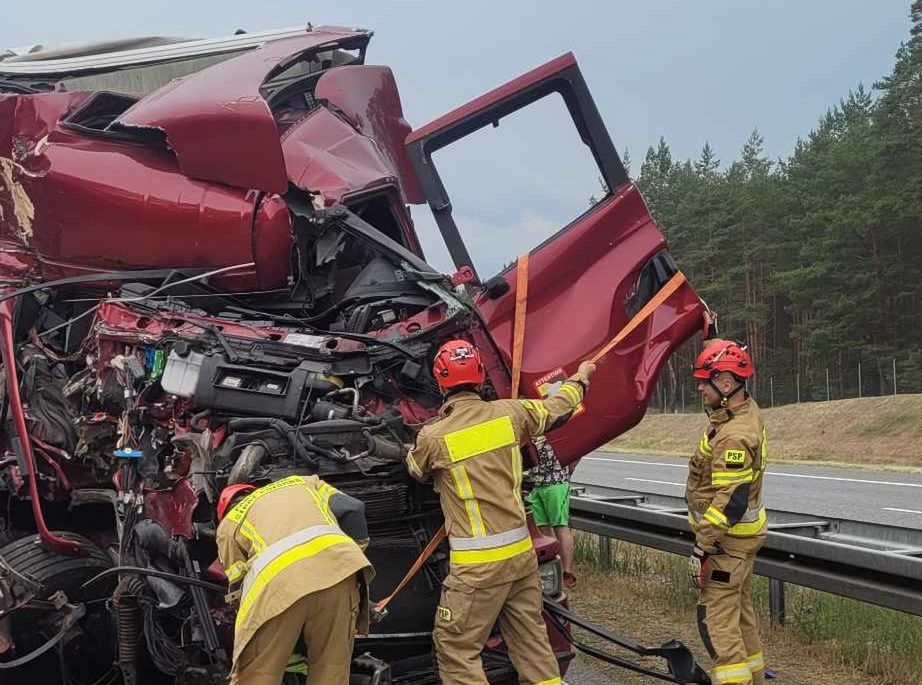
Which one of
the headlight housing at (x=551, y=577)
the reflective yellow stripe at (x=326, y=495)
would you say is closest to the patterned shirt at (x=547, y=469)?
the headlight housing at (x=551, y=577)

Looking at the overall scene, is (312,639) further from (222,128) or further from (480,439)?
(222,128)

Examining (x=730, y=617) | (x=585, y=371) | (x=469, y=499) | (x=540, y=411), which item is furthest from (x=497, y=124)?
(x=730, y=617)

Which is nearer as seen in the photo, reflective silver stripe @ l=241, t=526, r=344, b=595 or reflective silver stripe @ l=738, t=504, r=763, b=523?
reflective silver stripe @ l=241, t=526, r=344, b=595

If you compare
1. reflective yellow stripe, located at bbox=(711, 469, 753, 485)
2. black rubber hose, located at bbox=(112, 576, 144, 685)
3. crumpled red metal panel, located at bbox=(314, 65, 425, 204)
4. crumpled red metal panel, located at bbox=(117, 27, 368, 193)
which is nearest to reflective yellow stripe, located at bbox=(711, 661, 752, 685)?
reflective yellow stripe, located at bbox=(711, 469, 753, 485)

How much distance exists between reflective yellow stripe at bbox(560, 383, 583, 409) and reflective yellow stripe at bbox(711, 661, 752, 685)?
1379 mm

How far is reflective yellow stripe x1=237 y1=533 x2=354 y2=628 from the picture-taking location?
2.69 m

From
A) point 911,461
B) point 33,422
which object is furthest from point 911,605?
point 911,461

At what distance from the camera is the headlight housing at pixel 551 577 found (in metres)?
3.48

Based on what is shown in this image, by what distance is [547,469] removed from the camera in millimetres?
4520

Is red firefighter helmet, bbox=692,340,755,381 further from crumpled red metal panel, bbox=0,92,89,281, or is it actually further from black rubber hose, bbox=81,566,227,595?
crumpled red metal panel, bbox=0,92,89,281

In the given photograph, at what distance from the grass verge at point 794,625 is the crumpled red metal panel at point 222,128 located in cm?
292

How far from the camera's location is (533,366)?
3533 millimetres

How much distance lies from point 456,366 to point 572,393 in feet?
1.66

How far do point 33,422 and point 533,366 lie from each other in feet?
7.32
